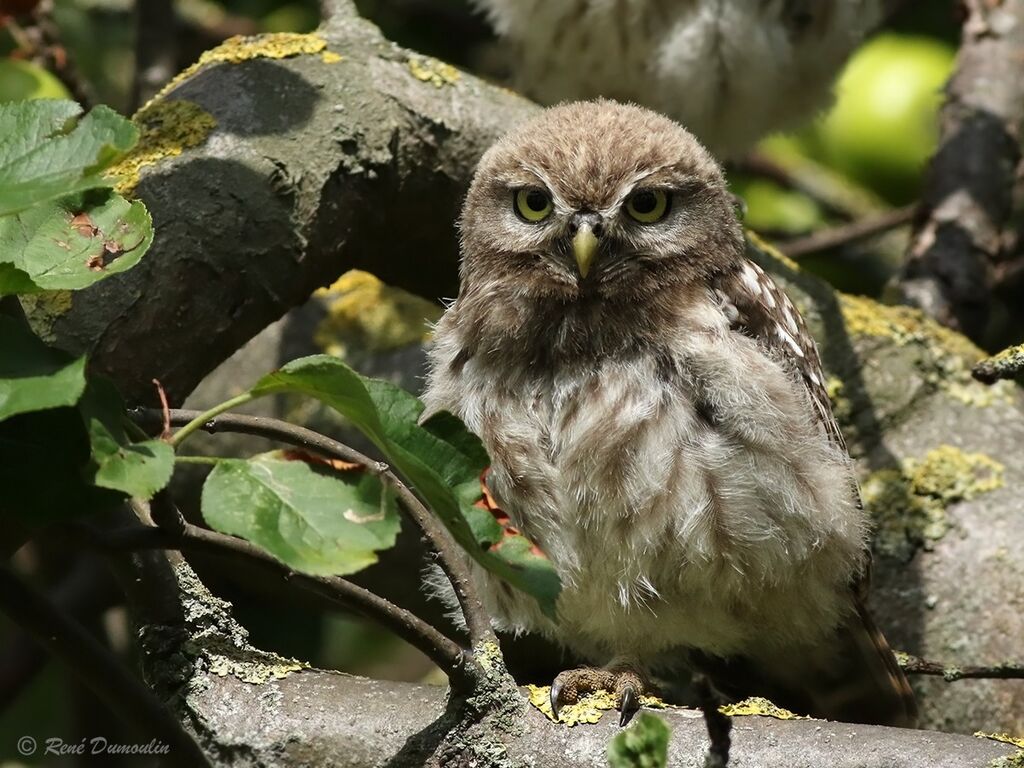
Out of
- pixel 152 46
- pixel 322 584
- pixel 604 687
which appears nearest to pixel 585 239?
pixel 604 687

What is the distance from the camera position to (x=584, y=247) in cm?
278

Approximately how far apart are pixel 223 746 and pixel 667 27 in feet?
10.3

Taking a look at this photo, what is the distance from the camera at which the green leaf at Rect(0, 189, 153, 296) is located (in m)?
1.48

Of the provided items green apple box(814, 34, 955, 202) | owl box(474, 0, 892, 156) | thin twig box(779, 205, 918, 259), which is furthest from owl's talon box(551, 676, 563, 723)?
green apple box(814, 34, 955, 202)

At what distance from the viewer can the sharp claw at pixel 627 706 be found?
2.20m

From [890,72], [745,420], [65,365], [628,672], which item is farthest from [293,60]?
[890,72]

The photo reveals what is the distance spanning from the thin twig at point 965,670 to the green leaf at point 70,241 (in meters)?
1.54

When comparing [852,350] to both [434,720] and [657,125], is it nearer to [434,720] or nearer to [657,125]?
[657,125]

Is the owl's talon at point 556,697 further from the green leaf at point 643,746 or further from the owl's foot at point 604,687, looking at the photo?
the green leaf at point 643,746

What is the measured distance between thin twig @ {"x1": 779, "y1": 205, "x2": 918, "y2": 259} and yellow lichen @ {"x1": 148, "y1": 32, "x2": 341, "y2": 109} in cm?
187

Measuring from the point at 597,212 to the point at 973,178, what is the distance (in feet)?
7.38

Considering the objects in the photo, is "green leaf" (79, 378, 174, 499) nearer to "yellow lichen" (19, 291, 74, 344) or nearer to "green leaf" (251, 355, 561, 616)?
"green leaf" (251, 355, 561, 616)

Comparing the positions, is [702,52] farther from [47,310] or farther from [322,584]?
[322,584]

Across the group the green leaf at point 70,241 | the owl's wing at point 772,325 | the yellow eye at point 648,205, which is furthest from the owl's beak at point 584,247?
the green leaf at point 70,241
